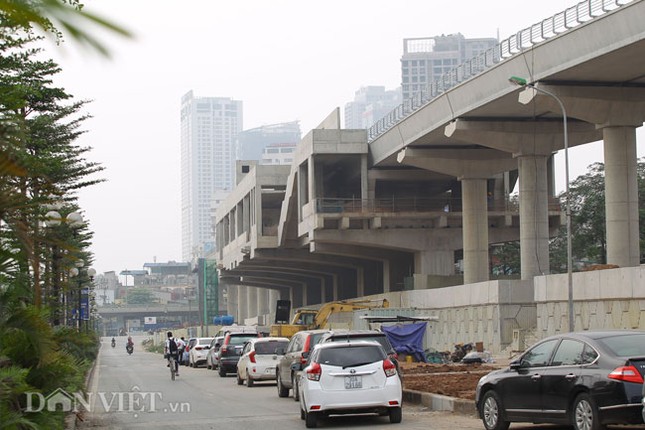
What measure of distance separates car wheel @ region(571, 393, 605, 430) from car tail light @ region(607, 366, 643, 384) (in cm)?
51

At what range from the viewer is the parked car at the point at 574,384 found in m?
12.6

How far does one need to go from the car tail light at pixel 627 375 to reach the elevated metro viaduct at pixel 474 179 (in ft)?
82.7

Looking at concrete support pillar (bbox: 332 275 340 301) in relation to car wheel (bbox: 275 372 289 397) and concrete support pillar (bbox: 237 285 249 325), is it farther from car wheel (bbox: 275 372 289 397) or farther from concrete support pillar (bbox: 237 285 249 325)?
car wheel (bbox: 275 372 289 397)

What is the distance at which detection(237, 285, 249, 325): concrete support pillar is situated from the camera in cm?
14275

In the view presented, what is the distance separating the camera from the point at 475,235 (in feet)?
200

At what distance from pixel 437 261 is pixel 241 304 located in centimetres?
7964

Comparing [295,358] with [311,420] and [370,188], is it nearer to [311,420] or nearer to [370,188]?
[311,420]

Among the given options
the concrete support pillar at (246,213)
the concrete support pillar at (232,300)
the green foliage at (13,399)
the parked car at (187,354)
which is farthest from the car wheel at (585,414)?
the concrete support pillar at (232,300)

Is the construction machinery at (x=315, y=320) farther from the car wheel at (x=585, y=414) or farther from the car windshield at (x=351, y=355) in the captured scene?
the car wheel at (x=585, y=414)

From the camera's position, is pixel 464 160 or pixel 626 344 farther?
pixel 464 160

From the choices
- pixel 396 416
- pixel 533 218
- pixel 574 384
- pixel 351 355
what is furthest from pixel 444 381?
pixel 533 218

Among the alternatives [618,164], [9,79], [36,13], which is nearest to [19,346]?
[9,79]

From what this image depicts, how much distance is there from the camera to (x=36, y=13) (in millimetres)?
2547

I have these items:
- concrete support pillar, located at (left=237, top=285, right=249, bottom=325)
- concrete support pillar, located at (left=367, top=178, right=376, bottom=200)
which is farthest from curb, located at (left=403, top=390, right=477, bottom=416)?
concrete support pillar, located at (left=237, top=285, right=249, bottom=325)
